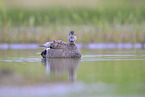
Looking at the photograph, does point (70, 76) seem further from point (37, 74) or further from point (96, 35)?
point (96, 35)

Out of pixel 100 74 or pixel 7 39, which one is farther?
pixel 7 39

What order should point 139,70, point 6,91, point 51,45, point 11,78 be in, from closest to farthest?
1. point 6,91
2. point 11,78
3. point 139,70
4. point 51,45

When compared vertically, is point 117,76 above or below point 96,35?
below

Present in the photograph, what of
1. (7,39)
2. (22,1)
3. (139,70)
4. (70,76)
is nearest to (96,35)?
(7,39)

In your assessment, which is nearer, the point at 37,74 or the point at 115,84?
the point at 115,84

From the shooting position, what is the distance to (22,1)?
34.9 metres

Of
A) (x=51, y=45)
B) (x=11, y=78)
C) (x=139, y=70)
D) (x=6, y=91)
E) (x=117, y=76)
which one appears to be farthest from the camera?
(x=51, y=45)

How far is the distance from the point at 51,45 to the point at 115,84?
482 centimetres

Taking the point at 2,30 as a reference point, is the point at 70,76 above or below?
below

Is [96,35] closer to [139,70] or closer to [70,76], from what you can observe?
[139,70]

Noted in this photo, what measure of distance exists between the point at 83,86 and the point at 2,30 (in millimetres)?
10523

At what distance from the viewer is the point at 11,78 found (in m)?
5.76

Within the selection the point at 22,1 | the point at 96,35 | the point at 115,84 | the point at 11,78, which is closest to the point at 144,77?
the point at 115,84

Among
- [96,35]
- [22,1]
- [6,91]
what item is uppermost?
[22,1]
